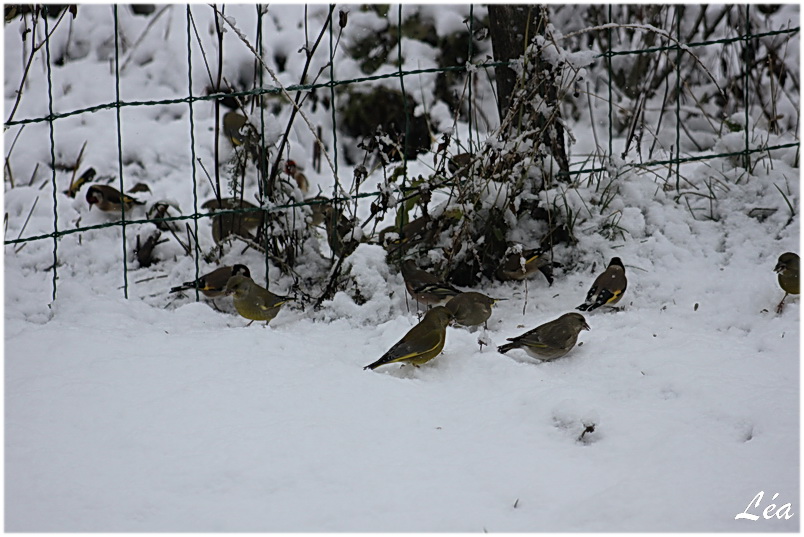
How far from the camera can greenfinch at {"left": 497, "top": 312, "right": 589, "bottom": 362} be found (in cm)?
405

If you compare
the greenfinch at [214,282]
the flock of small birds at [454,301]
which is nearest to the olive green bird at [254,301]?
the flock of small birds at [454,301]

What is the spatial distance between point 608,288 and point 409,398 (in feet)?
4.25

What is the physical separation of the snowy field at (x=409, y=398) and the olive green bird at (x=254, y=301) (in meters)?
0.09

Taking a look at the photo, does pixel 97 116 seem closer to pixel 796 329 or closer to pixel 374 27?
pixel 374 27

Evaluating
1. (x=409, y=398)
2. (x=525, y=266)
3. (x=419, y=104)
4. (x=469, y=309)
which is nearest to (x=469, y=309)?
(x=469, y=309)

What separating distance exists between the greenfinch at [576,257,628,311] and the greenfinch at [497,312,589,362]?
0.36 m

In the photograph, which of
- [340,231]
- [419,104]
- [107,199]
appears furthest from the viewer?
[419,104]

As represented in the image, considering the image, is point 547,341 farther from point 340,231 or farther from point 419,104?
point 419,104

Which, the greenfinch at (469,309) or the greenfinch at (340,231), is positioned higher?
the greenfinch at (340,231)

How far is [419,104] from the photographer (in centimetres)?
808

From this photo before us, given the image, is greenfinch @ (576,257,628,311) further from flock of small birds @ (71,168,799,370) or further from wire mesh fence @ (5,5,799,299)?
wire mesh fence @ (5,5,799,299)

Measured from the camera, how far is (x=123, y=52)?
9.07 m

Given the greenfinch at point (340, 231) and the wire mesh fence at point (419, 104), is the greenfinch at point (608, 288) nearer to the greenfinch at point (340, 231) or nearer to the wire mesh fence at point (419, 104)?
the wire mesh fence at point (419, 104)

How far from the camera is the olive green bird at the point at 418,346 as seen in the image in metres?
3.94
